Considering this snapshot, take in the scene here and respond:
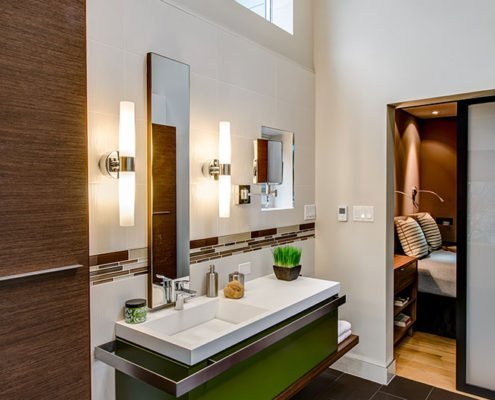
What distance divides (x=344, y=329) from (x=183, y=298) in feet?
3.87

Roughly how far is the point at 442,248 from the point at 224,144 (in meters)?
3.60

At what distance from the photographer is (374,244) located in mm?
2820

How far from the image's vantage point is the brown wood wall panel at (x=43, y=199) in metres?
1.37

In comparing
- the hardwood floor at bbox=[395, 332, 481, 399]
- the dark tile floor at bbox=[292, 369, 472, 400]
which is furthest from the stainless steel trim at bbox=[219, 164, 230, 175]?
the hardwood floor at bbox=[395, 332, 481, 399]

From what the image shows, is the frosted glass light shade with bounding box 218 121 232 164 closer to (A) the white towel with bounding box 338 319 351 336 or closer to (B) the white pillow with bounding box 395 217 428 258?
(A) the white towel with bounding box 338 319 351 336

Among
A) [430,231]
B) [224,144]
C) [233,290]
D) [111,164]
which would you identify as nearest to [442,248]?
Answer: [430,231]

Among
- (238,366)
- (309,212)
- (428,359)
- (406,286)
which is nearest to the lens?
(238,366)

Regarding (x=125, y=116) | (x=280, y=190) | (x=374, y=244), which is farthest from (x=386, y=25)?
(x=125, y=116)

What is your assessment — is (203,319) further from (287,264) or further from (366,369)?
(366,369)

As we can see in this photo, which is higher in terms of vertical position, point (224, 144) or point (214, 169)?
point (224, 144)

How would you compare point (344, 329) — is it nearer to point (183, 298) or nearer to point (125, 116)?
point (183, 298)

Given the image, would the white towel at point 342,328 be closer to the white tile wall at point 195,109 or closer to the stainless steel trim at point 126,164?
the white tile wall at point 195,109

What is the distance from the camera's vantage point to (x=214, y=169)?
2137 mm

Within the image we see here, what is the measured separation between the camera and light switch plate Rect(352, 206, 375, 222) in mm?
2826
